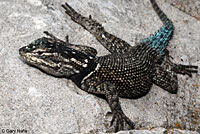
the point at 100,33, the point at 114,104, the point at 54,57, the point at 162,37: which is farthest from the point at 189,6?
the point at 54,57

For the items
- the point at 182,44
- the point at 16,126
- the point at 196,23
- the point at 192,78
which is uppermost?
the point at 196,23

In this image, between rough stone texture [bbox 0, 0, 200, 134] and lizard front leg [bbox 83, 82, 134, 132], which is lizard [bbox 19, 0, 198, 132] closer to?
lizard front leg [bbox 83, 82, 134, 132]

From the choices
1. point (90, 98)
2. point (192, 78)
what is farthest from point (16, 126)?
point (192, 78)

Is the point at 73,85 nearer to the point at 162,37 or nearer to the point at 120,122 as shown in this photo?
the point at 120,122

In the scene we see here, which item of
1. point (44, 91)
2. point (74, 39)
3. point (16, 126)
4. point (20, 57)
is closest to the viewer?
point (16, 126)

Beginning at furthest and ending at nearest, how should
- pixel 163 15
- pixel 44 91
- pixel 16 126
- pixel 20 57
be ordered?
pixel 163 15 < pixel 20 57 < pixel 44 91 < pixel 16 126

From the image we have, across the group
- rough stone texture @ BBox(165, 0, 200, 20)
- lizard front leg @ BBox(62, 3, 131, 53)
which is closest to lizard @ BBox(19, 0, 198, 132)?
lizard front leg @ BBox(62, 3, 131, 53)

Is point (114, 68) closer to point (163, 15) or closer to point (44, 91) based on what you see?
point (44, 91)
